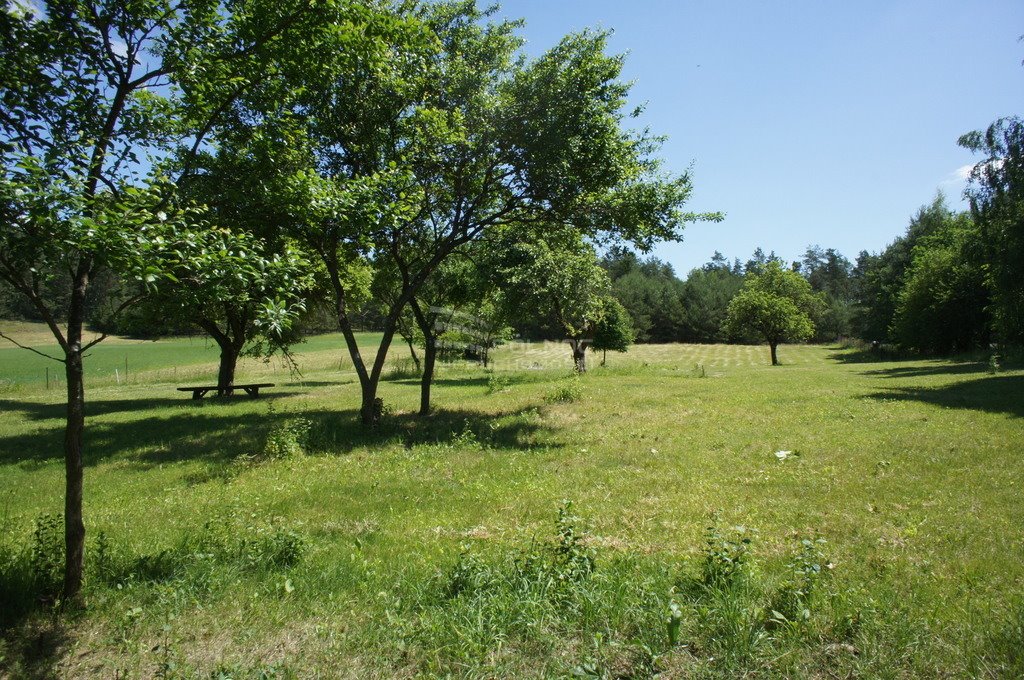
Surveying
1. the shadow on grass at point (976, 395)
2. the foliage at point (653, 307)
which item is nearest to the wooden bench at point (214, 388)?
the shadow on grass at point (976, 395)

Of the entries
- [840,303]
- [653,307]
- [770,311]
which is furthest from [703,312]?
[770,311]

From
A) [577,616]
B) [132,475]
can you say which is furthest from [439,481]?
[132,475]

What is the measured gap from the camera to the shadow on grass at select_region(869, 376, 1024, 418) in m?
13.9

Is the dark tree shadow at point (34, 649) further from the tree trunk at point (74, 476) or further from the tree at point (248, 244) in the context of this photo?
the tree at point (248, 244)

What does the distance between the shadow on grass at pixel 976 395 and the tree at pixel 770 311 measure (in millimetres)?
33554

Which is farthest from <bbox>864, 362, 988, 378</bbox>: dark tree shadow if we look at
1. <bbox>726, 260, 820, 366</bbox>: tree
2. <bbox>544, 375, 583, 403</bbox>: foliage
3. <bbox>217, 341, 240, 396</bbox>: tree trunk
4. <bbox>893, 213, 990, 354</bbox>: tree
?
<bbox>217, 341, 240, 396</bbox>: tree trunk

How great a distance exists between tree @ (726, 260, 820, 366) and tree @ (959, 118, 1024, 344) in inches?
1210

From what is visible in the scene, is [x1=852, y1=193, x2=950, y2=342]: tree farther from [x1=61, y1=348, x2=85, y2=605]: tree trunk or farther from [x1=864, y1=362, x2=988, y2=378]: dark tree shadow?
[x1=61, y1=348, x2=85, y2=605]: tree trunk

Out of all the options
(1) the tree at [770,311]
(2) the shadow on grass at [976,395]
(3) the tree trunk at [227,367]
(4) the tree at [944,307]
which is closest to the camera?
(2) the shadow on grass at [976,395]

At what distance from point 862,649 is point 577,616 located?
1885 mm

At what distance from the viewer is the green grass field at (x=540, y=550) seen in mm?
3789

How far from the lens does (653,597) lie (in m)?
4.33

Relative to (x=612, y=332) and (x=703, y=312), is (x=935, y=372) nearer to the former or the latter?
(x=612, y=332)

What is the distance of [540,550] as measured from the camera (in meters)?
5.44
